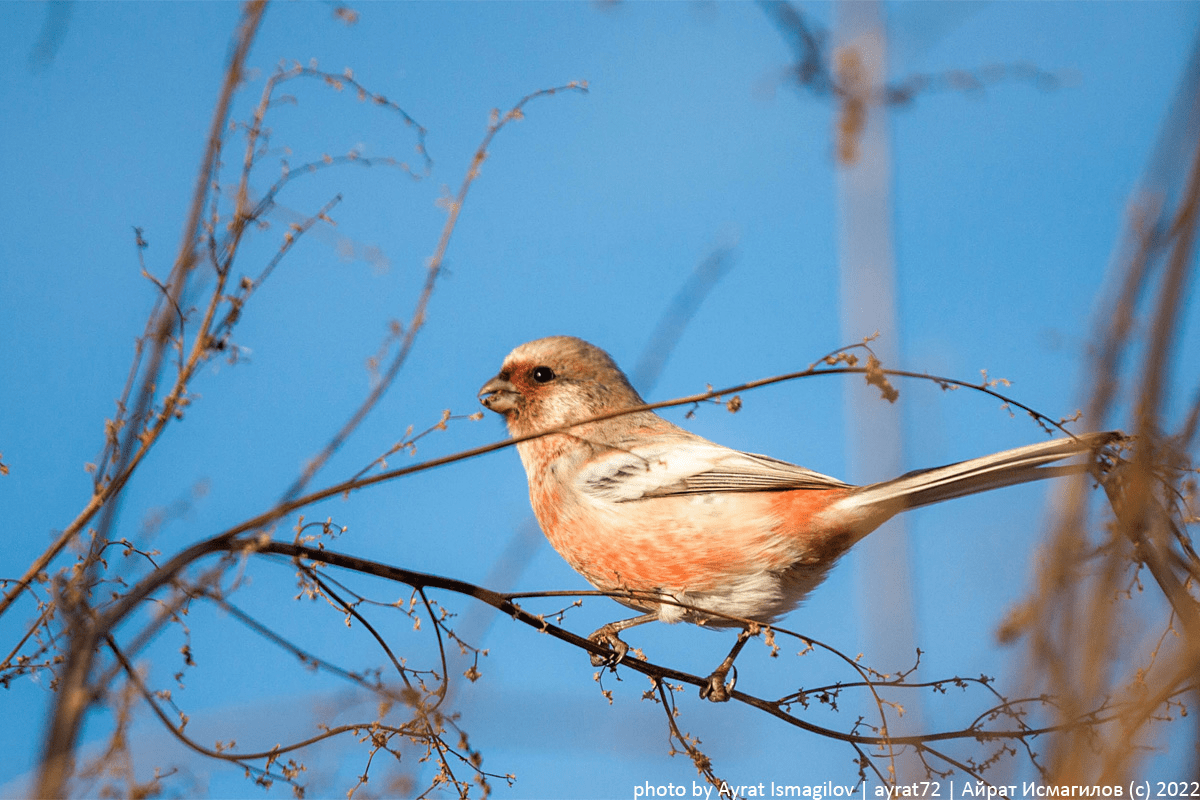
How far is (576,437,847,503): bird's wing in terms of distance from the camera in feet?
12.8

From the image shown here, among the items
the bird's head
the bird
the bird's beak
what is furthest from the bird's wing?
the bird's beak

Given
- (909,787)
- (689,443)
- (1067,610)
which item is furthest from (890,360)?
(689,443)

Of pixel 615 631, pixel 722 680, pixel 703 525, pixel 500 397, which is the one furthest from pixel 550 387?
pixel 722 680

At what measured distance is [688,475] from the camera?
4.02 m

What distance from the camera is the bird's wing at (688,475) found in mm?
3898

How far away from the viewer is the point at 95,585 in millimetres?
1677

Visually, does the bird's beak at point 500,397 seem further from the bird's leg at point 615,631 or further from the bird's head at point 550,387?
the bird's leg at point 615,631

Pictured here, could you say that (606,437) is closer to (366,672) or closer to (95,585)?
(366,672)

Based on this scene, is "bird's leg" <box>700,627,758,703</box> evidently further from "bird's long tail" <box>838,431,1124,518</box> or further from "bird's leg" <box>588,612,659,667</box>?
"bird's long tail" <box>838,431,1124,518</box>

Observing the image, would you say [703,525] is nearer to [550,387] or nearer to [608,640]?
[608,640]

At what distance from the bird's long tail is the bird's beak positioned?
177 centimetres

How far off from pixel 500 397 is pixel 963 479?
2.42 m

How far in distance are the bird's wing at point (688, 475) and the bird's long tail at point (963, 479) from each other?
0.70ft

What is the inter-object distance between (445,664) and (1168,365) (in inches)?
68.2
